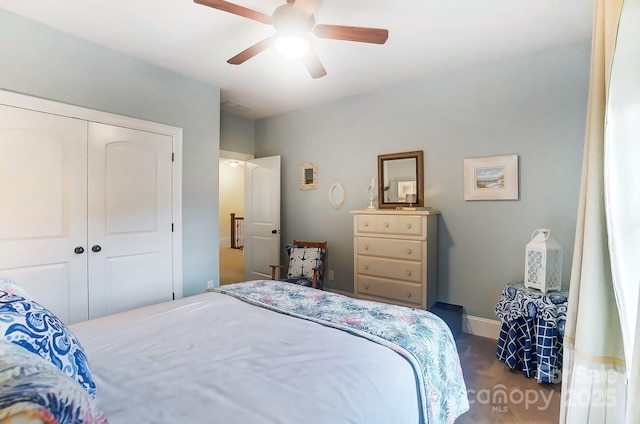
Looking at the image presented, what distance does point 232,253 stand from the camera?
8078mm

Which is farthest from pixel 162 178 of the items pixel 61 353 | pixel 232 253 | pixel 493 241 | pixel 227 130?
pixel 232 253

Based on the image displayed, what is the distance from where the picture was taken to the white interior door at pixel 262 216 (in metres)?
4.55

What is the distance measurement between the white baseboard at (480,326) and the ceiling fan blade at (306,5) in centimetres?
300

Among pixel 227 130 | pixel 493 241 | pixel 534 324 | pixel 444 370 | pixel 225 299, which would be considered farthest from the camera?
pixel 227 130

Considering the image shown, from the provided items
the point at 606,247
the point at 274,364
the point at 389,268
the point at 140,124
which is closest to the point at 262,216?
the point at 140,124

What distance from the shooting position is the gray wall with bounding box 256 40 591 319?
107 inches

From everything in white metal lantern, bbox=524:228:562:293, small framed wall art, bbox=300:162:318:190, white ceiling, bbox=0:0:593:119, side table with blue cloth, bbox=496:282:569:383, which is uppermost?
white ceiling, bbox=0:0:593:119

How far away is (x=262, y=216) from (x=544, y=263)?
3478mm

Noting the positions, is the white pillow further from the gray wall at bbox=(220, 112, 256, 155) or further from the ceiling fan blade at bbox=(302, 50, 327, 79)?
the ceiling fan blade at bbox=(302, 50, 327, 79)

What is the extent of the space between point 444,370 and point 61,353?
1.44 metres

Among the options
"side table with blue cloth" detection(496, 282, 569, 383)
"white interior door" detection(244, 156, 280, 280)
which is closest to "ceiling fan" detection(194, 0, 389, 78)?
"side table with blue cloth" detection(496, 282, 569, 383)

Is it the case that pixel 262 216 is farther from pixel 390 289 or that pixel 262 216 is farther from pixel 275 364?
pixel 275 364

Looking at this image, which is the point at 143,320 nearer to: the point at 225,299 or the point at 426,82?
the point at 225,299

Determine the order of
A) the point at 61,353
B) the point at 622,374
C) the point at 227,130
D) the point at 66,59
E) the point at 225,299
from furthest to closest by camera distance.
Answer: the point at 227,130
the point at 66,59
the point at 225,299
the point at 622,374
the point at 61,353
